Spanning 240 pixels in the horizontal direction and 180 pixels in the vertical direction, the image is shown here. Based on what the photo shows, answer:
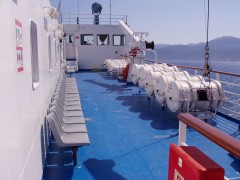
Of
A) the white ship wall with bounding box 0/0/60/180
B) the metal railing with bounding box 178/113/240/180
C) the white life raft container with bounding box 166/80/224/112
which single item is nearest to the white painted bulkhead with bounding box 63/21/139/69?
the white life raft container with bounding box 166/80/224/112

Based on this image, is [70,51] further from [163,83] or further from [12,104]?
[12,104]

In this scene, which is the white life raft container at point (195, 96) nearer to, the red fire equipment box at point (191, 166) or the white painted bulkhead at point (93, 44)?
the red fire equipment box at point (191, 166)

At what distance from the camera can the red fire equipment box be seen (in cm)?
148

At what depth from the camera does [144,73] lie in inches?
327

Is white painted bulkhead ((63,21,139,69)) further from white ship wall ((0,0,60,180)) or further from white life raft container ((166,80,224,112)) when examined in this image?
white ship wall ((0,0,60,180))

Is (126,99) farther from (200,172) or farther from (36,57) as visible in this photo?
(200,172)

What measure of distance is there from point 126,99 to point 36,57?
5778 mm

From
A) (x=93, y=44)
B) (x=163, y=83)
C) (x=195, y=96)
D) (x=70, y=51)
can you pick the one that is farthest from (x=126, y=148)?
(x=93, y=44)

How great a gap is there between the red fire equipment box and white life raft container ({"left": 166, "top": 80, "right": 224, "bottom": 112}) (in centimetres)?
392

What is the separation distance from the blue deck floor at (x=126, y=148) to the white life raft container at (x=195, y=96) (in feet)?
1.65

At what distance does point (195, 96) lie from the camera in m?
5.71

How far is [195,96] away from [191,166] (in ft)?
14.1

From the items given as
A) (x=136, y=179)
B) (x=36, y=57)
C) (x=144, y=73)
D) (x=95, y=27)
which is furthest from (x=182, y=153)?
(x=95, y=27)

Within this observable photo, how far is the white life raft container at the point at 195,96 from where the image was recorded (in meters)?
5.70
